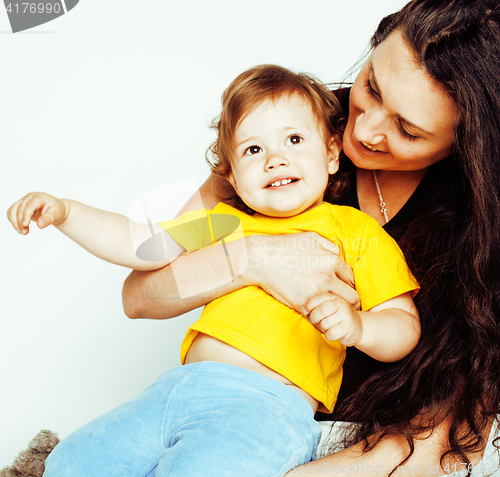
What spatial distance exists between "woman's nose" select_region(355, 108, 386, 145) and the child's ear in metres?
0.13

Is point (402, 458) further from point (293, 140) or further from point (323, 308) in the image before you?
point (293, 140)

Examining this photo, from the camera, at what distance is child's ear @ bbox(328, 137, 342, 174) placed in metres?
1.29

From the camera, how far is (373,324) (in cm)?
100

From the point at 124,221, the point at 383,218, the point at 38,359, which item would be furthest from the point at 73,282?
the point at 383,218

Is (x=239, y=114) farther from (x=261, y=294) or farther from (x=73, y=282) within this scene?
(x=73, y=282)

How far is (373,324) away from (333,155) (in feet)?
1.66

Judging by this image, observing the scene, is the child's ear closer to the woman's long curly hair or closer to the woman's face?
the woman's face

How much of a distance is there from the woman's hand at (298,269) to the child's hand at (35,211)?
453 mm

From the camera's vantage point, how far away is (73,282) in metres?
2.12

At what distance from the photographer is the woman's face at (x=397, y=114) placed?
1062mm
